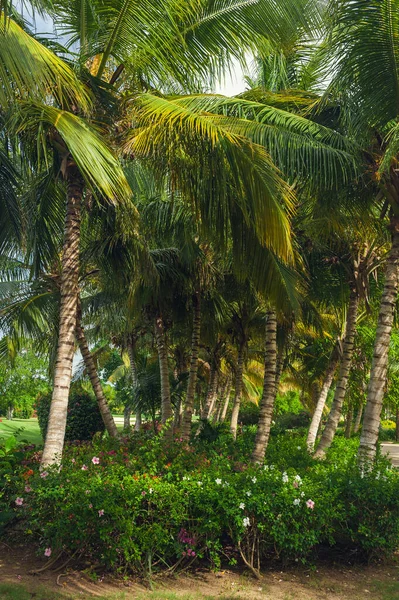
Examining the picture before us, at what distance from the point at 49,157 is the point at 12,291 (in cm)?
694

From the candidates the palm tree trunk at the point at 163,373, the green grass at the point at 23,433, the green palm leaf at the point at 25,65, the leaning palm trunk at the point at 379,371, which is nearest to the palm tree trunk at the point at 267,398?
the leaning palm trunk at the point at 379,371

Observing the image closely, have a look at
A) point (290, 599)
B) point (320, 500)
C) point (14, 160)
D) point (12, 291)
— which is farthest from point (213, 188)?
point (12, 291)

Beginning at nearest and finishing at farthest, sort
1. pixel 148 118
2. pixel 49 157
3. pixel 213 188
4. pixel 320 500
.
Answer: pixel 320 500
pixel 148 118
pixel 213 188
pixel 49 157

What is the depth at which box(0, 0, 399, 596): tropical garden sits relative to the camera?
5.53 meters

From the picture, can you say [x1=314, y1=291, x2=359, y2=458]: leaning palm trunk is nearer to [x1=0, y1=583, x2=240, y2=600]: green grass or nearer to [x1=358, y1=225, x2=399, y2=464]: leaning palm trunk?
[x1=358, y1=225, x2=399, y2=464]: leaning palm trunk

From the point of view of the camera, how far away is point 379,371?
7434 millimetres

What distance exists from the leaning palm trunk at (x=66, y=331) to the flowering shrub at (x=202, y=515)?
2.06ft

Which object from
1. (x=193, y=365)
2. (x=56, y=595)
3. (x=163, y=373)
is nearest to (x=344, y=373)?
(x=193, y=365)

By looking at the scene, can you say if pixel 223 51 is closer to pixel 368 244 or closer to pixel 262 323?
pixel 368 244

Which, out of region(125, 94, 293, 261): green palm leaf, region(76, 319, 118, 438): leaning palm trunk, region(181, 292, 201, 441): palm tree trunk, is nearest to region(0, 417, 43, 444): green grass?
region(181, 292, 201, 441): palm tree trunk

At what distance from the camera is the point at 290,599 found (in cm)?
522

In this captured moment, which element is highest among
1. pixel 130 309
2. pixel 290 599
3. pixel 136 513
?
pixel 130 309

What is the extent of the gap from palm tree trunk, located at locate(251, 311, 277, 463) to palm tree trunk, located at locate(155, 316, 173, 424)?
3533 millimetres

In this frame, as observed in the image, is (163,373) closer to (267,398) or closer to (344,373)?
(267,398)
